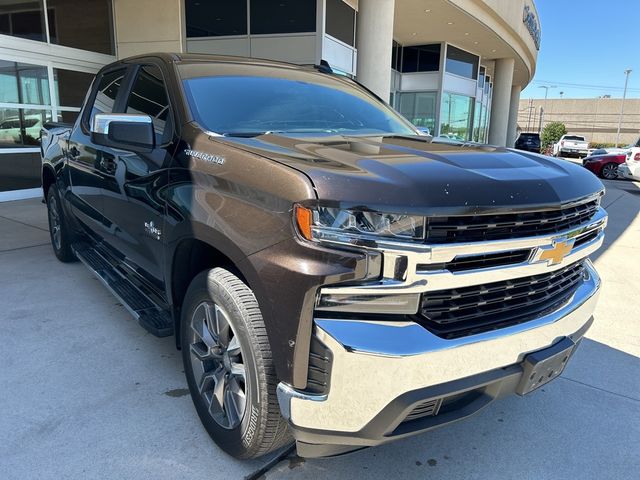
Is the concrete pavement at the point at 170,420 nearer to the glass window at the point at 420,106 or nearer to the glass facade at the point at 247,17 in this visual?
the glass facade at the point at 247,17

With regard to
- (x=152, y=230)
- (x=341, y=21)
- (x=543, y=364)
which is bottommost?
(x=543, y=364)

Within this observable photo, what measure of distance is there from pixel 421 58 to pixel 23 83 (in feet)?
55.6

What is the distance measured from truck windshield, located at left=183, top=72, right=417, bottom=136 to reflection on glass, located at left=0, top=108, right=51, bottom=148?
8.45 m

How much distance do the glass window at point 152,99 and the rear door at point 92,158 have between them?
1.08 ft

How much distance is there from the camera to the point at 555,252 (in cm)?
211

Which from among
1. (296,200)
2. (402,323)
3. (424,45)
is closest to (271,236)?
(296,200)

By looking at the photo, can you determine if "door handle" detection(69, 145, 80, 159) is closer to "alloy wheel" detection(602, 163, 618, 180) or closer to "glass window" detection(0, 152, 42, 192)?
"glass window" detection(0, 152, 42, 192)

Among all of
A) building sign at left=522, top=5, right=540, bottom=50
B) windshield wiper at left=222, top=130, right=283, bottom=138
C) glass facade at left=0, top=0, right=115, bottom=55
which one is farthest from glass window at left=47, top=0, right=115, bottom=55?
building sign at left=522, top=5, right=540, bottom=50

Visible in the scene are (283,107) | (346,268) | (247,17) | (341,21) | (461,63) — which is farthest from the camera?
(461,63)

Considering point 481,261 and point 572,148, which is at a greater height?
point 481,261

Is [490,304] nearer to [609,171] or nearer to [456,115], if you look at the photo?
[609,171]

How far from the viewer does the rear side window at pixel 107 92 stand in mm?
3803

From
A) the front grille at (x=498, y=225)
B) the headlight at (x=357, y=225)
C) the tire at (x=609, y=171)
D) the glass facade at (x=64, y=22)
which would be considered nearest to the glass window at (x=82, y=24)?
the glass facade at (x=64, y=22)

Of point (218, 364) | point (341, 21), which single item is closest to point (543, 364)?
point (218, 364)
